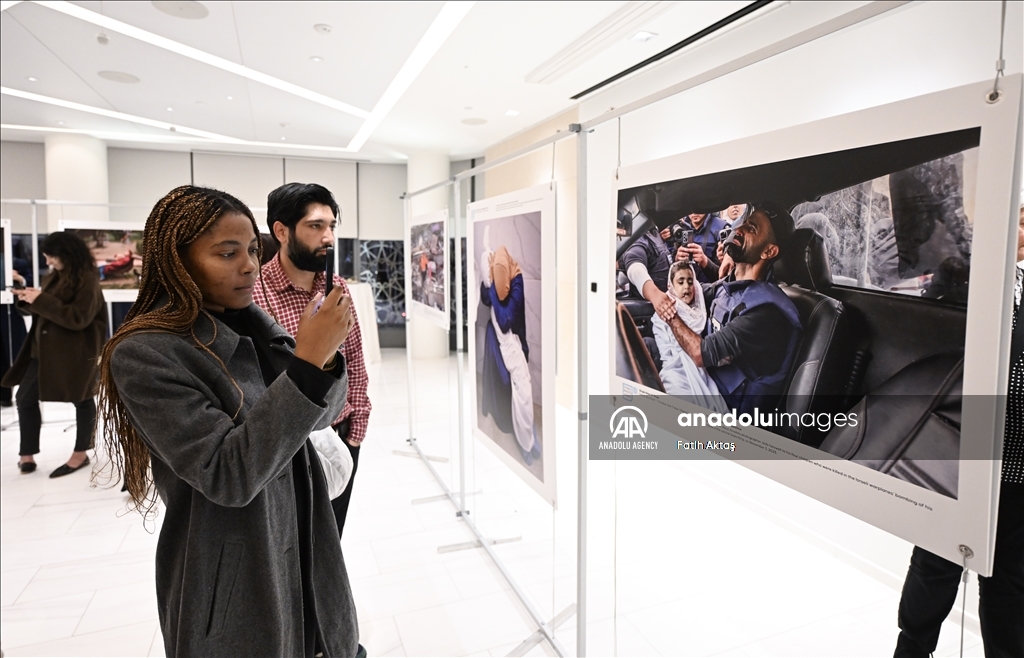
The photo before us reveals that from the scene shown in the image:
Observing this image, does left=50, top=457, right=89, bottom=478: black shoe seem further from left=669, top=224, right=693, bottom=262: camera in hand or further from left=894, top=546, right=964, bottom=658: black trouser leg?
left=894, top=546, right=964, bottom=658: black trouser leg

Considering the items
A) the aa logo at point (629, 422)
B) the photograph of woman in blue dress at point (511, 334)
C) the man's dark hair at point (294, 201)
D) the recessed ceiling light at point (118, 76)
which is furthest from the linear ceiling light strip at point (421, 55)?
the aa logo at point (629, 422)

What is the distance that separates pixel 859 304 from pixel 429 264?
10.2 feet

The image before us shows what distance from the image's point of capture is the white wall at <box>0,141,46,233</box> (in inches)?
323

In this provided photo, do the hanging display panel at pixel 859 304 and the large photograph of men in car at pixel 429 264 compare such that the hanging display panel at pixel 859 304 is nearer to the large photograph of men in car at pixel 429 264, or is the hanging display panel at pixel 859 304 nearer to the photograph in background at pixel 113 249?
the large photograph of men in car at pixel 429 264

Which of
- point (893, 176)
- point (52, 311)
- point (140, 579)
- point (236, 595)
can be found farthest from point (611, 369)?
point (52, 311)

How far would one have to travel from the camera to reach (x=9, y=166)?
27.0ft

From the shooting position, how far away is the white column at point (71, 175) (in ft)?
25.8

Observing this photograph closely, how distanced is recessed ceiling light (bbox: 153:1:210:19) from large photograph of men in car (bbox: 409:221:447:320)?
6.69ft

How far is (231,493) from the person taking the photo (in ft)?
3.15

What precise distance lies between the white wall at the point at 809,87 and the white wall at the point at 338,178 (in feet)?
21.6

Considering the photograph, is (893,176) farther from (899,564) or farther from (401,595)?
(401,595)

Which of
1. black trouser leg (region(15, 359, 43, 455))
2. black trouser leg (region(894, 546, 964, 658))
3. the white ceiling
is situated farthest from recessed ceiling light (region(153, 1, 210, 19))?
black trouser leg (region(894, 546, 964, 658))

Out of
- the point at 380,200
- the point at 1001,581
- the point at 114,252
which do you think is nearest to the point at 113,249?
the point at 114,252

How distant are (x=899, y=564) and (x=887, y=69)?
218 centimetres
